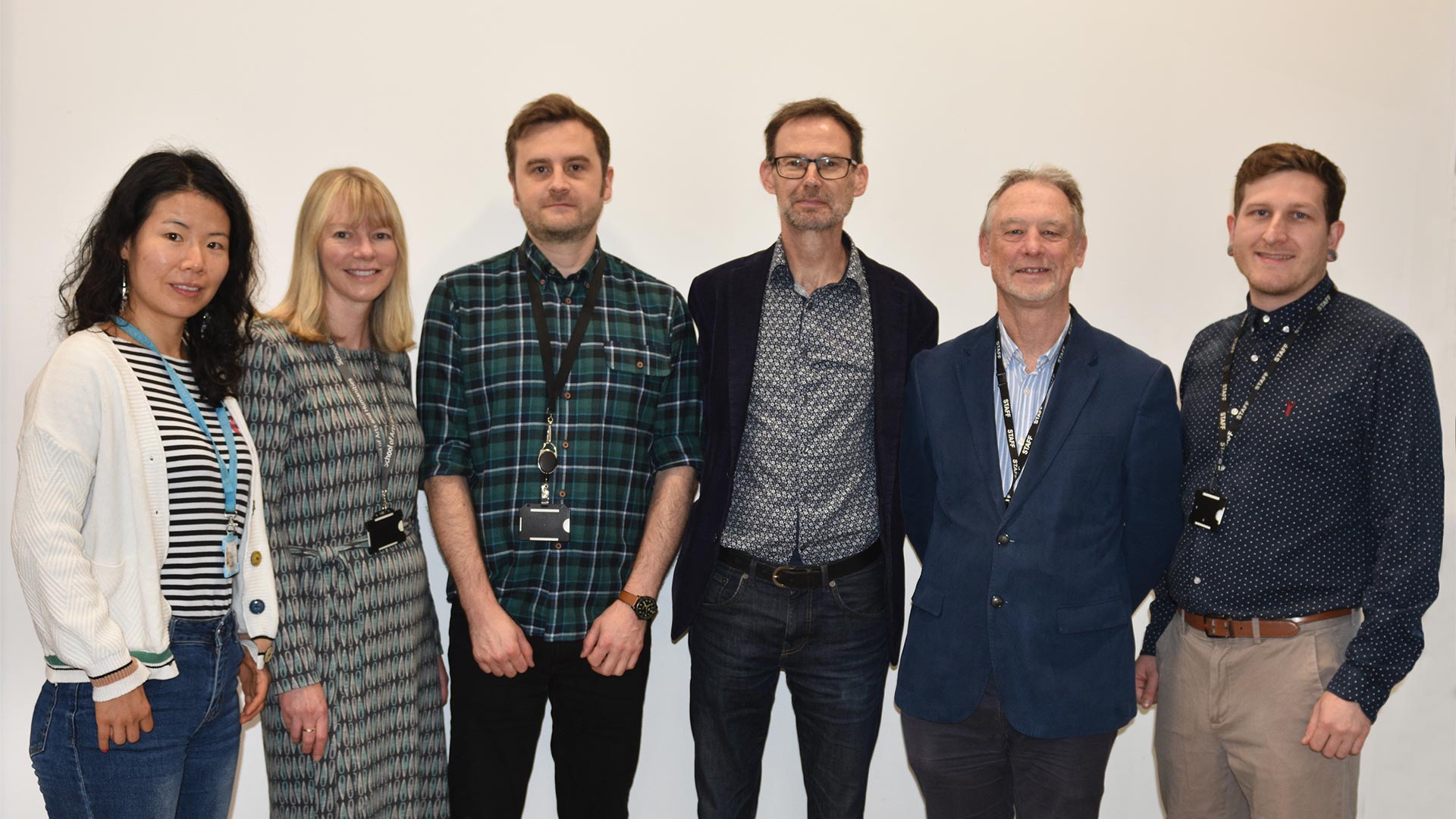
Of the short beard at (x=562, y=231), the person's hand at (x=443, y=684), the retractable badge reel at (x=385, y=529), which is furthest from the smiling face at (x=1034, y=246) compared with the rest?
the person's hand at (x=443, y=684)

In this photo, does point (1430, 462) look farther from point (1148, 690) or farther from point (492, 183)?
point (492, 183)

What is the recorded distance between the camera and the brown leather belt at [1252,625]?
2146 millimetres

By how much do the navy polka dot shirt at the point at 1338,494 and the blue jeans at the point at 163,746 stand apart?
2.16 m

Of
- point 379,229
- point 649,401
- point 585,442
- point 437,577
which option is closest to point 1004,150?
point 649,401

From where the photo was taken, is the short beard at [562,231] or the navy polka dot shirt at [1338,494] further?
the short beard at [562,231]

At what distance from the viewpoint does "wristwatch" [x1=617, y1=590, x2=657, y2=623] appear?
239 cm

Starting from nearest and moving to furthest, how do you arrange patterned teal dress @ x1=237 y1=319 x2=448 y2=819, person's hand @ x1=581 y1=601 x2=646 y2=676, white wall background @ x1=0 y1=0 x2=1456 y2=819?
patterned teal dress @ x1=237 y1=319 x2=448 y2=819 → person's hand @ x1=581 y1=601 x2=646 y2=676 → white wall background @ x1=0 y1=0 x2=1456 y2=819

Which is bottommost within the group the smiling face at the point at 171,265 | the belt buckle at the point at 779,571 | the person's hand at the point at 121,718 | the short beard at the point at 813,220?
the person's hand at the point at 121,718

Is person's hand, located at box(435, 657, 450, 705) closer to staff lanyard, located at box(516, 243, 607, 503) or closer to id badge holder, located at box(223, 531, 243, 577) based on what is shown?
staff lanyard, located at box(516, 243, 607, 503)

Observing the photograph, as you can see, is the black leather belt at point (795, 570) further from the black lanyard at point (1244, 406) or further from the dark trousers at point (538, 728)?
the black lanyard at point (1244, 406)

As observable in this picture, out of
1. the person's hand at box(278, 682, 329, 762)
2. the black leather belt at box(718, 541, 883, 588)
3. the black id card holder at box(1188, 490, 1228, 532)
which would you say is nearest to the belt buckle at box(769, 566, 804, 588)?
the black leather belt at box(718, 541, 883, 588)

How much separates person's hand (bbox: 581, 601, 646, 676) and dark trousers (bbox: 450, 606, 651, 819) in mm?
42

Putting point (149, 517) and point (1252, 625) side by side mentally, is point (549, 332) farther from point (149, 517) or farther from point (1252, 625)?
point (1252, 625)

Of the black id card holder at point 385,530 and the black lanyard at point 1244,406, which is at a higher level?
the black lanyard at point 1244,406
